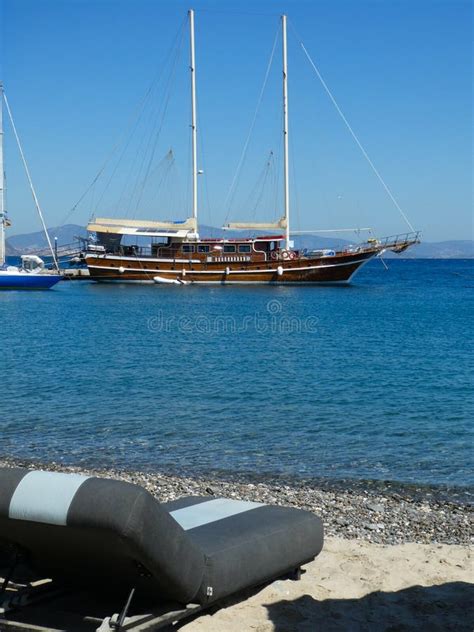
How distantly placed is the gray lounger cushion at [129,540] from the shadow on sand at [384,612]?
342 millimetres

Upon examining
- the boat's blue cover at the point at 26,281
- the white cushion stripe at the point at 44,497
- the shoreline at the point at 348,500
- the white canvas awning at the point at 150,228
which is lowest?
the boat's blue cover at the point at 26,281

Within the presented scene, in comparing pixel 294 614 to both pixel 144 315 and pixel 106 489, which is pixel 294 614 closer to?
pixel 106 489

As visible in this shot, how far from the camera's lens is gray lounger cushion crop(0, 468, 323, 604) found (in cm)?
405

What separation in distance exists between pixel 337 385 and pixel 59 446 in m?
7.14

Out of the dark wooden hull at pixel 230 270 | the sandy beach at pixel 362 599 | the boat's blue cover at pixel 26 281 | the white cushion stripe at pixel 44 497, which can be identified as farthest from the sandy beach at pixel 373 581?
the dark wooden hull at pixel 230 270

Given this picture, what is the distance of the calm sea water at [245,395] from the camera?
1039cm

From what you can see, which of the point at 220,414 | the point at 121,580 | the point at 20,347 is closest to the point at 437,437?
the point at 220,414

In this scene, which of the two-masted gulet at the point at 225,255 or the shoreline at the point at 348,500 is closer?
the shoreline at the point at 348,500

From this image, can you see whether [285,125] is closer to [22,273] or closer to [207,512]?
[22,273]

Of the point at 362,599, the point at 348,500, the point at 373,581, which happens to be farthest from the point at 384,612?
the point at 348,500

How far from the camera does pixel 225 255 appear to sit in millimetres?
55906

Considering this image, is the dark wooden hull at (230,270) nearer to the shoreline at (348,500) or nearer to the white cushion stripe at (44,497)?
the shoreline at (348,500)

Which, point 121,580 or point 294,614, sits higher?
point 121,580

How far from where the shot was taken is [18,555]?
183 inches
